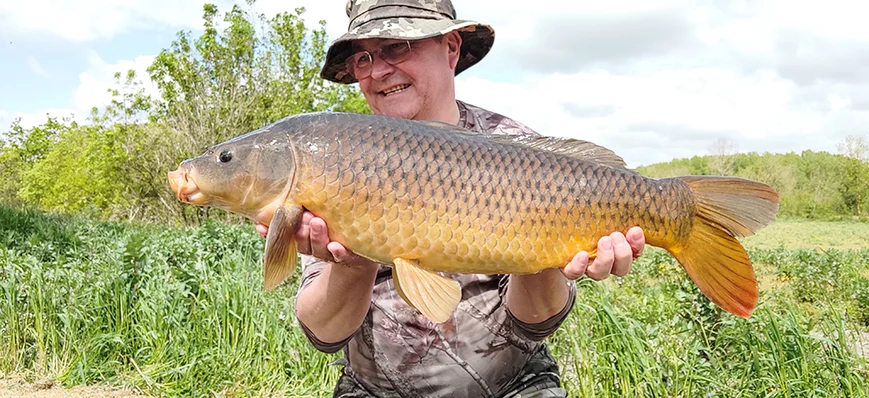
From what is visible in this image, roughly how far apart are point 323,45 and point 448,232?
2309 cm

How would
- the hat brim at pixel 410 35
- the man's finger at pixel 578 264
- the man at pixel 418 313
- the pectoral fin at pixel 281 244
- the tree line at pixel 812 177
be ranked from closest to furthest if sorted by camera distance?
1. the pectoral fin at pixel 281 244
2. the man's finger at pixel 578 264
3. the man at pixel 418 313
4. the hat brim at pixel 410 35
5. the tree line at pixel 812 177

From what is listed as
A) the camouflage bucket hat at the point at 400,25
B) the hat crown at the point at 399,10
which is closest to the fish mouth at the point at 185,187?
the camouflage bucket hat at the point at 400,25

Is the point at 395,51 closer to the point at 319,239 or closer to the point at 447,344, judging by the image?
the point at 319,239

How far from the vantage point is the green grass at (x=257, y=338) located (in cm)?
359

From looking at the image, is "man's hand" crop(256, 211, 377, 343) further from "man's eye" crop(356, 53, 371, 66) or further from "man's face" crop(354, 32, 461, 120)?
"man's eye" crop(356, 53, 371, 66)

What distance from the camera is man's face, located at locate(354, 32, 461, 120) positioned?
8.23 feet

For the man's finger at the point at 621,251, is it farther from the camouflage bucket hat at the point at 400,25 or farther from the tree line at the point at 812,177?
the tree line at the point at 812,177

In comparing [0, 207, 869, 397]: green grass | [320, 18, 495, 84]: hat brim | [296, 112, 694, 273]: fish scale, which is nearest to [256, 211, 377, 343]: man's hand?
[296, 112, 694, 273]: fish scale

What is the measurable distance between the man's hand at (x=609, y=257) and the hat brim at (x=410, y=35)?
95 centimetres

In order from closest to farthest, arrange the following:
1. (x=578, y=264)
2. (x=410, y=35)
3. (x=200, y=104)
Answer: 1. (x=578, y=264)
2. (x=410, y=35)
3. (x=200, y=104)

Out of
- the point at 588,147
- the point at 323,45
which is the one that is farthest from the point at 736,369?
the point at 323,45

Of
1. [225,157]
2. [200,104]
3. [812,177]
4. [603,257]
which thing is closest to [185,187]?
[225,157]

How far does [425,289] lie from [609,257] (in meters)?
0.53

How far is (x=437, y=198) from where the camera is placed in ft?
6.09
